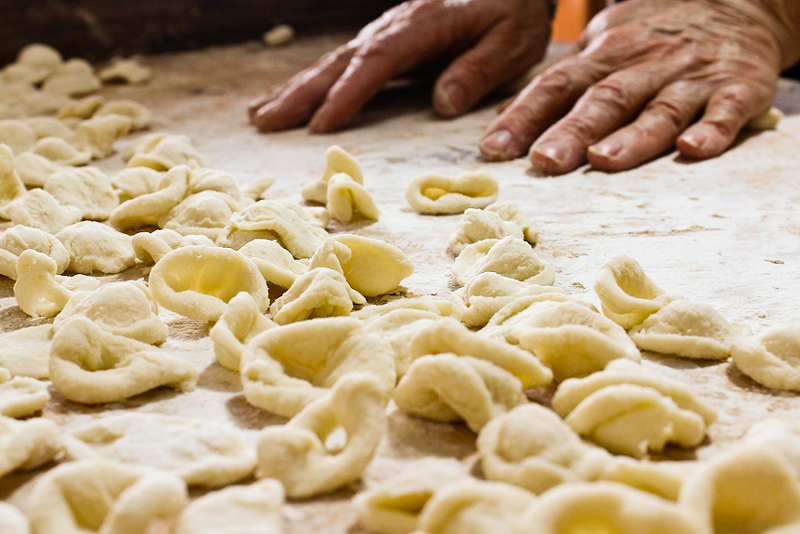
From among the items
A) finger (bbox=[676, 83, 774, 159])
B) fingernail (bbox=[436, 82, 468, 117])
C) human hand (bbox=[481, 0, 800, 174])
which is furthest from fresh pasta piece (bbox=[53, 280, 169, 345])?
fingernail (bbox=[436, 82, 468, 117])

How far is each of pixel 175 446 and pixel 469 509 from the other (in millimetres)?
446

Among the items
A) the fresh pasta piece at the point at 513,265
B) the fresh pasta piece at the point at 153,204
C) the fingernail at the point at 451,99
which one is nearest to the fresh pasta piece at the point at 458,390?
the fresh pasta piece at the point at 513,265

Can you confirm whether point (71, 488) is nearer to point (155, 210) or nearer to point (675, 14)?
point (155, 210)

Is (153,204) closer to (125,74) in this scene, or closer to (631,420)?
(631,420)

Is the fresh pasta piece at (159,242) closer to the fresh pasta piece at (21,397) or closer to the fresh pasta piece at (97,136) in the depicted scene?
the fresh pasta piece at (21,397)

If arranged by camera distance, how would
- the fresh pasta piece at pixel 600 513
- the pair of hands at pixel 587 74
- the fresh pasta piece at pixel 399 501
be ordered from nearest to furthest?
the fresh pasta piece at pixel 600 513, the fresh pasta piece at pixel 399 501, the pair of hands at pixel 587 74

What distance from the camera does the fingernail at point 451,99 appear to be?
3.22 meters

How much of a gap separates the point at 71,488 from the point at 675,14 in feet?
9.53

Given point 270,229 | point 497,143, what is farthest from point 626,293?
point 497,143

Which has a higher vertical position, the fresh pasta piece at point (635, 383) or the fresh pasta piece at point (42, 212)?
the fresh pasta piece at point (42, 212)

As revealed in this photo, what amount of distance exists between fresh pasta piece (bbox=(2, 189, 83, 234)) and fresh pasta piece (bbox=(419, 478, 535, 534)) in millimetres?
1449

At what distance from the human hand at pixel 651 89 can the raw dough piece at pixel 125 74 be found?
233cm

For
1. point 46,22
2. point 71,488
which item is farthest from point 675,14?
point 46,22

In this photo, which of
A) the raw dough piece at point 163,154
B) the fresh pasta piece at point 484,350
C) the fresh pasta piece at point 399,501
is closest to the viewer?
the fresh pasta piece at point 399,501
